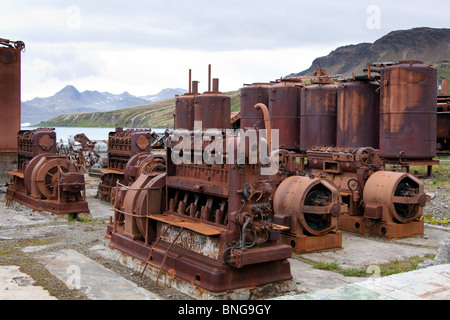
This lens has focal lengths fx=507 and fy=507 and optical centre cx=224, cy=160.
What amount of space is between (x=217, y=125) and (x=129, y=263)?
9.66m

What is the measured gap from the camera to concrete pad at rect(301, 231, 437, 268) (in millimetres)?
9656

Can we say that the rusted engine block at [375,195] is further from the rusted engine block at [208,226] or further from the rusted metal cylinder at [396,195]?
the rusted engine block at [208,226]

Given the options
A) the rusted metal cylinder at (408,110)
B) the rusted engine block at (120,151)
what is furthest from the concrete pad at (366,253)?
the rusted engine block at (120,151)

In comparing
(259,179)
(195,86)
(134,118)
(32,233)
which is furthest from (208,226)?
(134,118)

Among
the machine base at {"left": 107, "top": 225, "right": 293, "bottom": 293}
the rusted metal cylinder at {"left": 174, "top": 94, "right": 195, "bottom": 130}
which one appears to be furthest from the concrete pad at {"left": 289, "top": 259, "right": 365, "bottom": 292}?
the rusted metal cylinder at {"left": 174, "top": 94, "right": 195, "bottom": 130}

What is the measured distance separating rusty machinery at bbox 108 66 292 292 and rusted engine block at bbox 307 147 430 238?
3861 mm

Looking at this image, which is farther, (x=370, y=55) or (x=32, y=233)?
(x=370, y=55)

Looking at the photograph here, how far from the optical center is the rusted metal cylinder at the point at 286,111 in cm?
1903

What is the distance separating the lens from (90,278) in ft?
27.0

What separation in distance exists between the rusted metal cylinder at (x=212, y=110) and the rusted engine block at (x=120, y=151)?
7.04ft

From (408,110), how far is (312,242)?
7756mm

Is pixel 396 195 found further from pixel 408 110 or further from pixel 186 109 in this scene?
pixel 186 109

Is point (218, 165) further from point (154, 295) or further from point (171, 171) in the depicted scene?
point (154, 295)

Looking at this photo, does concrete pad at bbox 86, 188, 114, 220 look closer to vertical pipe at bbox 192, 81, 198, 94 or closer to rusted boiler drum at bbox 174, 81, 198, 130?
rusted boiler drum at bbox 174, 81, 198, 130
